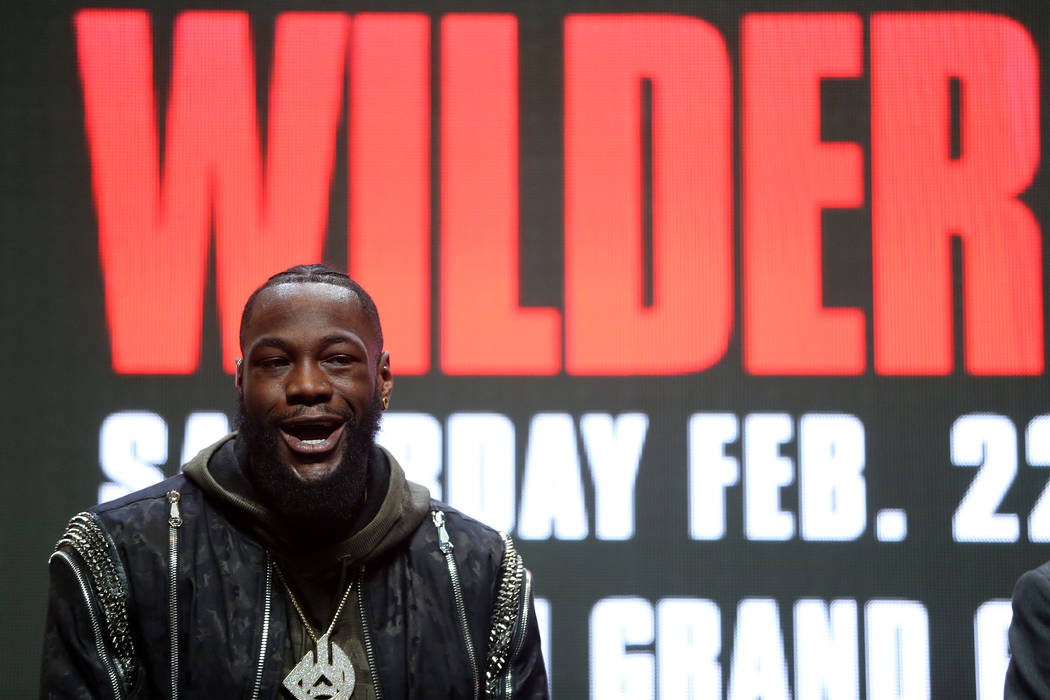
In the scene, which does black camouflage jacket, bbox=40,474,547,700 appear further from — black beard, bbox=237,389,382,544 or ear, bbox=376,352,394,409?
ear, bbox=376,352,394,409

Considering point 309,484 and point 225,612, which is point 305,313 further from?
point 225,612

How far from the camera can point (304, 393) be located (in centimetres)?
201

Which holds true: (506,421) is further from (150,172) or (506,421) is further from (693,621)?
(150,172)

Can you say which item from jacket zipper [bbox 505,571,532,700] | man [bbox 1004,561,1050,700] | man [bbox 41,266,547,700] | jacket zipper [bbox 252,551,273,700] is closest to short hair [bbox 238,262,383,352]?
man [bbox 41,266,547,700]

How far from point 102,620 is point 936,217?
101 inches

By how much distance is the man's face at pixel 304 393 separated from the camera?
2023mm

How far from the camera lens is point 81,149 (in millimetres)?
3588

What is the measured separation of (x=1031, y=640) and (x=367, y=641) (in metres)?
1.13

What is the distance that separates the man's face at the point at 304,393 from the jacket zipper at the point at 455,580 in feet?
0.68

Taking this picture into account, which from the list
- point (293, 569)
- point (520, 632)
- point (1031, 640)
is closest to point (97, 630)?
point (293, 569)

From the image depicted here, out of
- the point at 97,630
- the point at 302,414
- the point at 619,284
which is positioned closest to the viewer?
the point at 97,630

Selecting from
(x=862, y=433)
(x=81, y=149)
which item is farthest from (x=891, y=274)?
(x=81, y=149)

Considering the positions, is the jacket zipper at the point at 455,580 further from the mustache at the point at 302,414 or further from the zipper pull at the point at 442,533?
the mustache at the point at 302,414

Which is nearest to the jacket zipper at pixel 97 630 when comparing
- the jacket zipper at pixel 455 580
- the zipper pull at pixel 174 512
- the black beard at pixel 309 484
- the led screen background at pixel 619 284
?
the zipper pull at pixel 174 512
